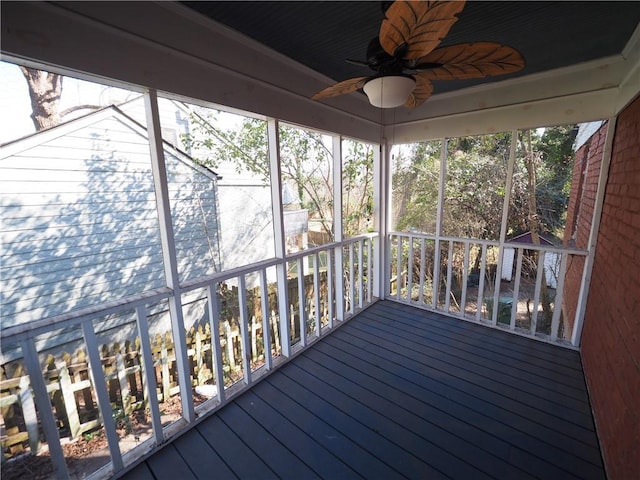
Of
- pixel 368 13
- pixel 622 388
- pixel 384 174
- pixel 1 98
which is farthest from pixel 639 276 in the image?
pixel 1 98

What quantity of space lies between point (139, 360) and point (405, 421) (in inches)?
79.4

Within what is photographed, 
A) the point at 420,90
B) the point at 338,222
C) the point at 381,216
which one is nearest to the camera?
the point at 420,90

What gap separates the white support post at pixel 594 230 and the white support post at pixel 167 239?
3.10 meters

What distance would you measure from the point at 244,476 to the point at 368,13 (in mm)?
2500

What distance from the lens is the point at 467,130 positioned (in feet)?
9.21

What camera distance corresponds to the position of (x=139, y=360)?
7.39 feet

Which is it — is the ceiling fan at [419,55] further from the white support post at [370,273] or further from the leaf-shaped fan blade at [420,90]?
the white support post at [370,273]

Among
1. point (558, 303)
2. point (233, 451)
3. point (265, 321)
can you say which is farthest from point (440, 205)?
point (233, 451)

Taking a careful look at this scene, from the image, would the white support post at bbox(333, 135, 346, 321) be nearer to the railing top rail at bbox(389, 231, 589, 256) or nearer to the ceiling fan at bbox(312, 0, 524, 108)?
the railing top rail at bbox(389, 231, 589, 256)

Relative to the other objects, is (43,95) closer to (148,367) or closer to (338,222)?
(148,367)

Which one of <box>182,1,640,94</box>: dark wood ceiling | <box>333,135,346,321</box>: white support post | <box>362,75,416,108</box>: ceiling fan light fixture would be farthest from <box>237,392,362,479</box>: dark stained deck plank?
<box>182,1,640,94</box>: dark wood ceiling

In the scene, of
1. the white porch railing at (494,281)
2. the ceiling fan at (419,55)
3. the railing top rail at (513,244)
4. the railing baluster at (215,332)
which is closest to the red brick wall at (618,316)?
the railing top rail at (513,244)

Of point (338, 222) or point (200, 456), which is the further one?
point (338, 222)

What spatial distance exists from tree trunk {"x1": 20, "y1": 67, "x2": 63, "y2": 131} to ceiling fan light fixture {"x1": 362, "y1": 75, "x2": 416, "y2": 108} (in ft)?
5.27
